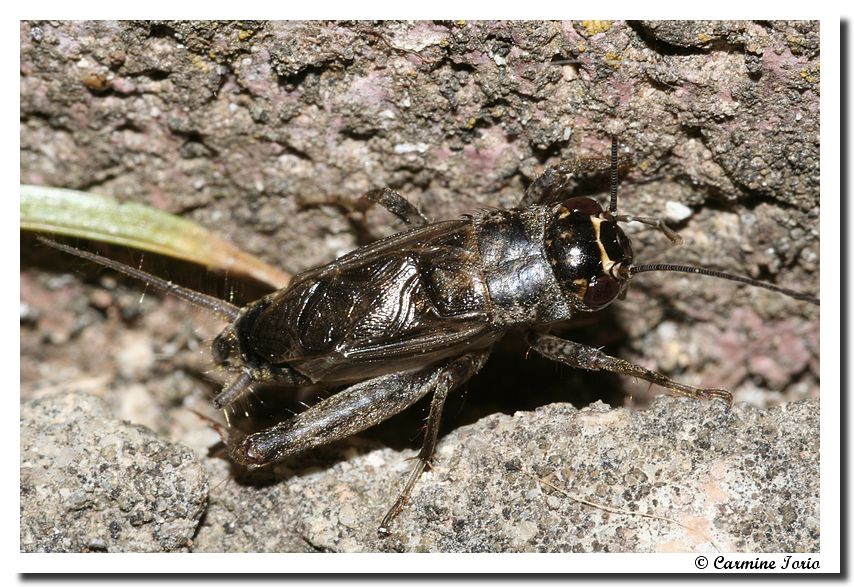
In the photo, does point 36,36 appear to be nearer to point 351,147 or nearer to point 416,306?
point 351,147

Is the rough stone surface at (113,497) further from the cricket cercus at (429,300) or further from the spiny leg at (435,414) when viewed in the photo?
the spiny leg at (435,414)

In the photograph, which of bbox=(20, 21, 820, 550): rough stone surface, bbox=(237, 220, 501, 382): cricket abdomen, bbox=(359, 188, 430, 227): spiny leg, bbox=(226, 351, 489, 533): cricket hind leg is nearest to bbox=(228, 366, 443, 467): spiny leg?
bbox=(226, 351, 489, 533): cricket hind leg

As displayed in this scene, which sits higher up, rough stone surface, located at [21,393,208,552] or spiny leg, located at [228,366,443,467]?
spiny leg, located at [228,366,443,467]

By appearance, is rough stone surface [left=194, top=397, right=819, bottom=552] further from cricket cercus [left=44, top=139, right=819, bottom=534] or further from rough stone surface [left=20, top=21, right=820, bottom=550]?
cricket cercus [left=44, top=139, right=819, bottom=534]

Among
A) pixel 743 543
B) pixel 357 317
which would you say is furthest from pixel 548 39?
pixel 743 543

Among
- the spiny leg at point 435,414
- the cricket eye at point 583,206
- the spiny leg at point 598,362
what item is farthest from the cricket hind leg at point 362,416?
the cricket eye at point 583,206

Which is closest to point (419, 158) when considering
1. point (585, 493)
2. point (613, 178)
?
point (613, 178)
